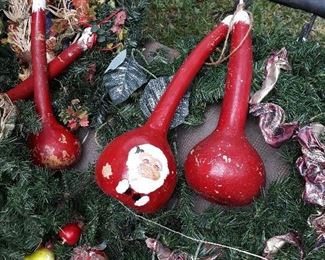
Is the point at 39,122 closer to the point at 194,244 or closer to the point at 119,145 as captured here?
the point at 119,145

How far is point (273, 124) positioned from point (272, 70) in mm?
133

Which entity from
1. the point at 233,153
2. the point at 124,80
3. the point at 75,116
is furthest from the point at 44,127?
the point at 233,153

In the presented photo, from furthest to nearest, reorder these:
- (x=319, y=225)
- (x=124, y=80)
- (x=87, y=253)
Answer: (x=124, y=80), (x=87, y=253), (x=319, y=225)

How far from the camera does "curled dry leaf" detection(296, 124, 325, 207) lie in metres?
1.27

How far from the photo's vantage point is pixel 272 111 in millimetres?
1355

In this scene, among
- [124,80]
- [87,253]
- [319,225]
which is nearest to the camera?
[319,225]

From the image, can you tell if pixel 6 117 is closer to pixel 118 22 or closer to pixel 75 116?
pixel 75 116

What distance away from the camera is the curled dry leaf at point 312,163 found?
1274 mm

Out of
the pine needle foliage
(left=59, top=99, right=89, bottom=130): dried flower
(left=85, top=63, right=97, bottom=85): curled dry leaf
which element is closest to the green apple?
the pine needle foliage

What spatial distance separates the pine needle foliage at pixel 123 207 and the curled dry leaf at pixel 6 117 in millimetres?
21

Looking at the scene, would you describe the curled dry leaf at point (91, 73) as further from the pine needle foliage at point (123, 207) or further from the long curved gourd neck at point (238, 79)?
the long curved gourd neck at point (238, 79)

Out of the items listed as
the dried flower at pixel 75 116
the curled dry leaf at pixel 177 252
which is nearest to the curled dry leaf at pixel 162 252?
the curled dry leaf at pixel 177 252

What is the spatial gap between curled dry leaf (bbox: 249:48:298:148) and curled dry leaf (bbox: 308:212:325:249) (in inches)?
6.6

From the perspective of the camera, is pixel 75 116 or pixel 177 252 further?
pixel 75 116
